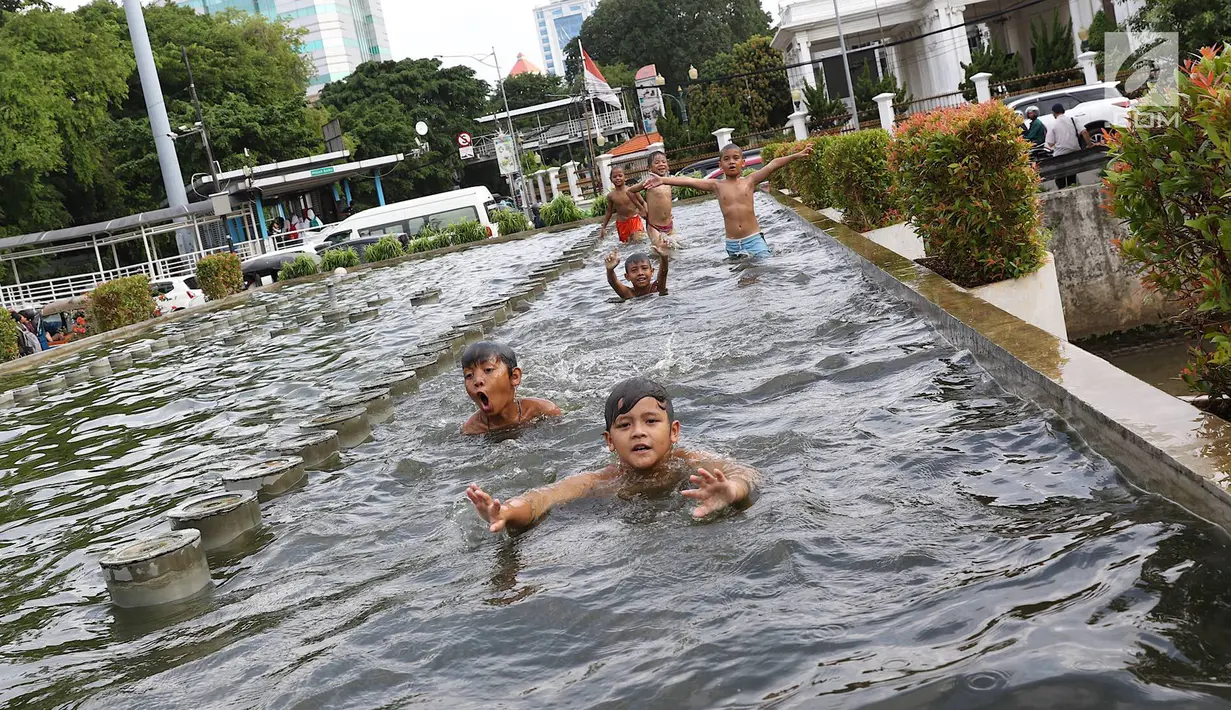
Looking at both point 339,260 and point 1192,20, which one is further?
point 339,260

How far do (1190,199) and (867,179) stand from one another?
8945 millimetres

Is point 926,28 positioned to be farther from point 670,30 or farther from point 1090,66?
point 670,30

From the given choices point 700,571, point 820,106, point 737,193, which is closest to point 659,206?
point 737,193

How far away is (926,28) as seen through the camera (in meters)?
46.2

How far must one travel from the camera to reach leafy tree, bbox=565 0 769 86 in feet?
286

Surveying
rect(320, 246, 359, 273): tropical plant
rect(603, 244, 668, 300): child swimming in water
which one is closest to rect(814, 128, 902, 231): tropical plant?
rect(603, 244, 668, 300): child swimming in water

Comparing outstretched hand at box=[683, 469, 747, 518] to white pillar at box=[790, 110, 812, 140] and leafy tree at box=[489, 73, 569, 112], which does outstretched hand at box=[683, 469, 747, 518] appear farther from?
leafy tree at box=[489, 73, 569, 112]

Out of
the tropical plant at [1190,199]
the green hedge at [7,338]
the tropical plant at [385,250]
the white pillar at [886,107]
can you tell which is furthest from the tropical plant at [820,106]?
the tropical plant at [1190,199]

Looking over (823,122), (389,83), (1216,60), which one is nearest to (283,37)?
(389,83)

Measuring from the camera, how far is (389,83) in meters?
66.1

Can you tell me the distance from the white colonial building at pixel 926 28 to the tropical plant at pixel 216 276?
2509 cm

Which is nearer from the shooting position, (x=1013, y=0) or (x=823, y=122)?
(x=823, y=122)

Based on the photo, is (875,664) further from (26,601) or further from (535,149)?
(535,149)

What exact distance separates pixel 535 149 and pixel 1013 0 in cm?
3370
